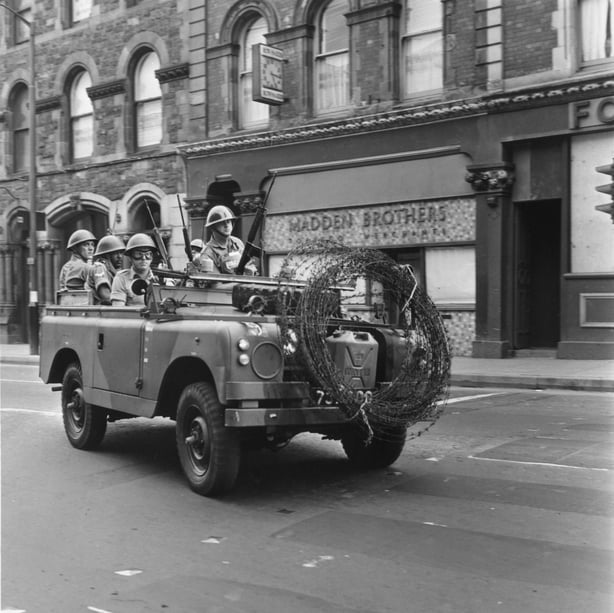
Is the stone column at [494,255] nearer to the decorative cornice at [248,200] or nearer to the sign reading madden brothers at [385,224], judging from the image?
the sign reading madden brothers at [385,224]

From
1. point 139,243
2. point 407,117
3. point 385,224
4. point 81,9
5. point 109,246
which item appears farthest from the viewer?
point 81,9

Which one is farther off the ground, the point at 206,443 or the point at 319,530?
the point at 206,443

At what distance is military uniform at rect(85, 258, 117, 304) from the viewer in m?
8.44

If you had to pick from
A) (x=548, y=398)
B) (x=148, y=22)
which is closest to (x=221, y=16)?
(x=148, y=22)

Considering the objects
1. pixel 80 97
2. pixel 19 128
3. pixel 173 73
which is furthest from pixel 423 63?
pixel 19 128

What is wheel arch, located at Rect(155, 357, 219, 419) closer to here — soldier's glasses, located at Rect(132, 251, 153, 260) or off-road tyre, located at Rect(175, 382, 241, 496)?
off-road tyre, located at Rect(175, 382, 241, 496)

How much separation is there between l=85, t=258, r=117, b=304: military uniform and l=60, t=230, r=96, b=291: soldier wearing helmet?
606 mm

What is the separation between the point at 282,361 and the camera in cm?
586

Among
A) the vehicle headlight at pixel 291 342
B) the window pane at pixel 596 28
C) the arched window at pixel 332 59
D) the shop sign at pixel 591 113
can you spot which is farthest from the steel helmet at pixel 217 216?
the arched window at pixel 332 59

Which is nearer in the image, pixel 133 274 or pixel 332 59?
pixel 133 274

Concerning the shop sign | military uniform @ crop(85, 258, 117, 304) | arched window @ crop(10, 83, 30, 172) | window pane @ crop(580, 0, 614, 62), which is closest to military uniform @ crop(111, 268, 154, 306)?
military uniform @ crop(85, 258, 117, 304)

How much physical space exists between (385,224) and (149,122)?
29.8 feet

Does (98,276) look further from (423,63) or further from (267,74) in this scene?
(267,74)

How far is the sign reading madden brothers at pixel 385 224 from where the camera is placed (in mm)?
17938
